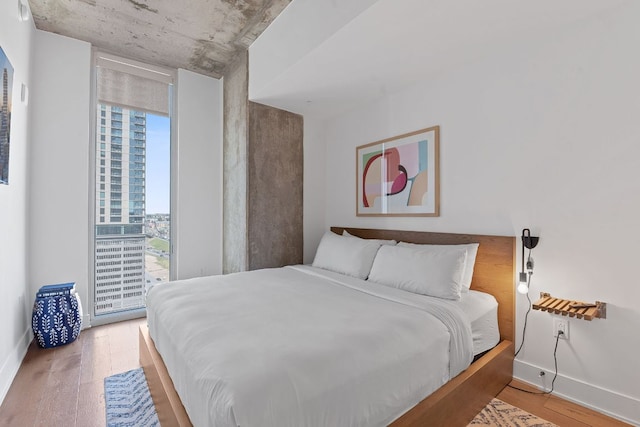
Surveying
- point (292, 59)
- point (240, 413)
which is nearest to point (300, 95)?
point (292, 59)

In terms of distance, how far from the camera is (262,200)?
3.29 m

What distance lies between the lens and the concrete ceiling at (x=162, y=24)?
2.52m

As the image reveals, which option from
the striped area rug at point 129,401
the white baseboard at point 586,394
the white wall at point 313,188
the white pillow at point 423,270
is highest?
the white wall at point 313,188

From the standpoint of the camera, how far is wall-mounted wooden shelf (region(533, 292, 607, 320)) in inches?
66.0

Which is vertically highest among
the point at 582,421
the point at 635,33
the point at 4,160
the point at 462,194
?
the point at 635,33

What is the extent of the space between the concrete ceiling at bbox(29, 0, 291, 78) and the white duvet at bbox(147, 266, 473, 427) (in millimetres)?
2289

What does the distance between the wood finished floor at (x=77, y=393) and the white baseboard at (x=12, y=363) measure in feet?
0.11

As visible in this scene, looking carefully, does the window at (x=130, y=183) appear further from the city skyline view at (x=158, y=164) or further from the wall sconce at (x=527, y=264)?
the wall sconce at (x=527, y=264)

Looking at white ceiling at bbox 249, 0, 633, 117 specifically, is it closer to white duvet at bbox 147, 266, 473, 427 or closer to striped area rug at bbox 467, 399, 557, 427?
white duvet at bbox 147, 266, 473, 427

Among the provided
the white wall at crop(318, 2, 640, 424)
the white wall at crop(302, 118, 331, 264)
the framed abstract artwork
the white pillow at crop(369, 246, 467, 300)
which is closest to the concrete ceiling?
the white wall at crop(302, 118, 331, 264)

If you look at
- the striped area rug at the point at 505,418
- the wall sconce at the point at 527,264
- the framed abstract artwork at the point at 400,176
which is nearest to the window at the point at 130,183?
the framed abstract artwork at the point at 400,176

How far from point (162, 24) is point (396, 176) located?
2539 mm

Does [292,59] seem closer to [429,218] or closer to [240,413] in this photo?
[429,218]

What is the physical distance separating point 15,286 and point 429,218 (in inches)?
132
